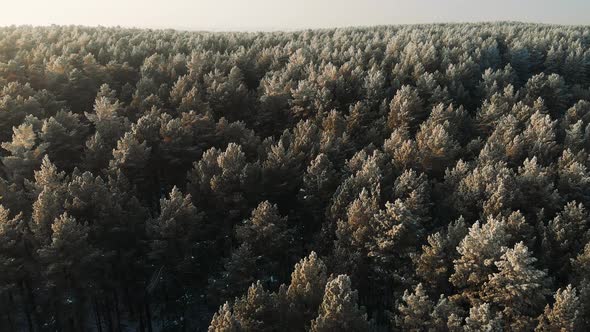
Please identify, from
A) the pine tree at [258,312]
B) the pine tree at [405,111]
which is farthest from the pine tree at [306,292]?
the pine tree at [405,111]

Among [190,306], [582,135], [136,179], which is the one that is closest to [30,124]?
[136,179]

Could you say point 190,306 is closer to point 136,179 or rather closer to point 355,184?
point 136,179

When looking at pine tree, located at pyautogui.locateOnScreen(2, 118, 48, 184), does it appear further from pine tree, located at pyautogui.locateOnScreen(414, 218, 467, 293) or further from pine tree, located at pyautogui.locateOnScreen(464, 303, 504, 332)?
pine tree, located at pyautogui.locateOnScreen(464, 303, 504, 332)

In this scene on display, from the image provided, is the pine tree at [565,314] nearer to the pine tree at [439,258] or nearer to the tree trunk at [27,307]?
the pine tree at [439,258]

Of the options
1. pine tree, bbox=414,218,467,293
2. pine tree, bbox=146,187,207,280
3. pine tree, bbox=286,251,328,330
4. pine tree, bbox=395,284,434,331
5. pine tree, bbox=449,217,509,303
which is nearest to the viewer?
pine tree, bbox=286,251,328,330

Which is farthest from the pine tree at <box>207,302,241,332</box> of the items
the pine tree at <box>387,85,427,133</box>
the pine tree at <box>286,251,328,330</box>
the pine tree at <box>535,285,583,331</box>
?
the pine tree at <box>387,85,427,133</box>

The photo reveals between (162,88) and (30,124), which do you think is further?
(162,88)
